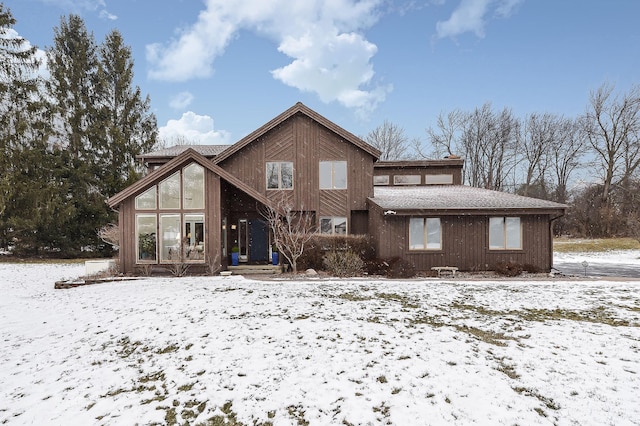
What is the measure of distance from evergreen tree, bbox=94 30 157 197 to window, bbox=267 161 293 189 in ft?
42.3

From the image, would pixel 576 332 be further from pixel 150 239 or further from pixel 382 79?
pixel 382 79

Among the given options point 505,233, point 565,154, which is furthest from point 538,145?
point 505,233

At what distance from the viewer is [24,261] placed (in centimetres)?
2061

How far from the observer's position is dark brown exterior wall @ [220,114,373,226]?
1631 cm

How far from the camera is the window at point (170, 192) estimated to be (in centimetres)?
1306

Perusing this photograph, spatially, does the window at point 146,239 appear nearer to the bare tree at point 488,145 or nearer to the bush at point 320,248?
the bush at point 320,248

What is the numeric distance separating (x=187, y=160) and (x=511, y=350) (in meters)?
12.5

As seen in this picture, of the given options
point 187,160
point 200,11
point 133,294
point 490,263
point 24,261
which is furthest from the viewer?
point 24,261

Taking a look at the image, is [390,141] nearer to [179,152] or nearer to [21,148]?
[179,152]

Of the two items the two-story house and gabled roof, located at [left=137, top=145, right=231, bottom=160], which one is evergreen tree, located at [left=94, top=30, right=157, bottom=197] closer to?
gabled roof, located at [left=137, top=145, right=231, bottom=160]

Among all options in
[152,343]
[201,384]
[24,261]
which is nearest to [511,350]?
[201,384]

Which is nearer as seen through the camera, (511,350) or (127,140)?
(511,350)

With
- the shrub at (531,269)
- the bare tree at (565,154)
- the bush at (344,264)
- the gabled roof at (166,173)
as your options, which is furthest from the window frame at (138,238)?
the bare tree at (565,154)

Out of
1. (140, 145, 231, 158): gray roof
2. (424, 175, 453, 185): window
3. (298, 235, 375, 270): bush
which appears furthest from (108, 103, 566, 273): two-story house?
(424, 175, 453, 185): window
